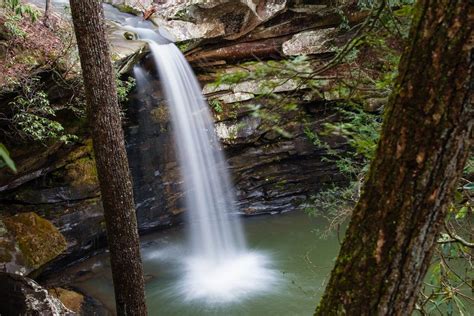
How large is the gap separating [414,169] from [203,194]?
7496 millimetres

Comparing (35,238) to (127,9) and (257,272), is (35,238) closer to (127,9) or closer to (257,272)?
(257,272)

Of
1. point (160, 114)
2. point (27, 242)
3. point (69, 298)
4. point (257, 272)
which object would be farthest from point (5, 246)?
point (257, 272)

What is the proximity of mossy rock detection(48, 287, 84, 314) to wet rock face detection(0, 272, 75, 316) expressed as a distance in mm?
1217

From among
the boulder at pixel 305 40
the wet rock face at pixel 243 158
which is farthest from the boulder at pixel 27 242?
the boulder at pixel 305 40

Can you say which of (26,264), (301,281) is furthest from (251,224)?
(26,264)

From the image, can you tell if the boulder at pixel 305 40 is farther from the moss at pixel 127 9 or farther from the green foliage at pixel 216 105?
the moss at pixel 127 9

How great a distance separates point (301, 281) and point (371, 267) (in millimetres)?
5452

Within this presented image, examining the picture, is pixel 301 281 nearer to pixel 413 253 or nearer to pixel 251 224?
pixel 251 224

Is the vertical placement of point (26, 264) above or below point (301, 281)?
above

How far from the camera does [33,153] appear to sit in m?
6.13

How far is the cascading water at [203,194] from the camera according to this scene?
689 centimetres

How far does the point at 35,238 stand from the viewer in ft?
18.7

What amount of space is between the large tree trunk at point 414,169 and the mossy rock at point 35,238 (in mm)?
5360

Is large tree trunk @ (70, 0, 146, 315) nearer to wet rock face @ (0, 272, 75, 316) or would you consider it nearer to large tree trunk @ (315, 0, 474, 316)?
wet rock face @ (0, 272, 75, 316)
